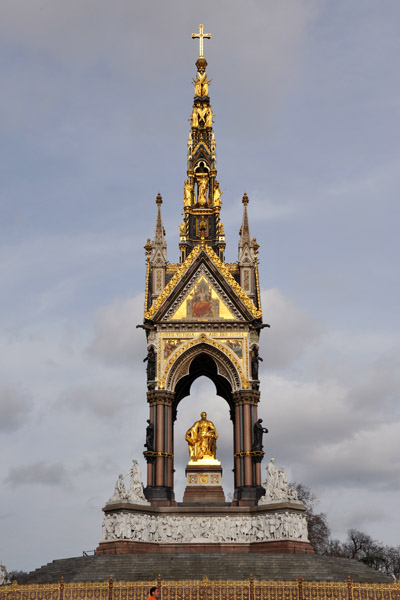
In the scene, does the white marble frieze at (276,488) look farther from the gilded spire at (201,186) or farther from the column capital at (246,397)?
the gilded spire at (201,186)


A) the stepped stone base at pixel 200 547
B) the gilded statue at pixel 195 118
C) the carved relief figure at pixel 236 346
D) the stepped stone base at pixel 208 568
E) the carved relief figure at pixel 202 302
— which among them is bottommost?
the stepped stone base at pixel 208 568

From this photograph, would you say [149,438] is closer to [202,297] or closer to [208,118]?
[202,297]

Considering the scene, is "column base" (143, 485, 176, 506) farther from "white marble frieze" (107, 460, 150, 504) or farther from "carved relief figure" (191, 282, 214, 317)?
"carved relief figure" (191, 282, 214, 317)

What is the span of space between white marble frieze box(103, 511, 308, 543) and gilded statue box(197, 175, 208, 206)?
598 inches

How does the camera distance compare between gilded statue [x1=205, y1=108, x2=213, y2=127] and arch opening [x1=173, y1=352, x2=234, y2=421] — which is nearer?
arch opening [x1=173, y1=352, x2=234, y2=421]

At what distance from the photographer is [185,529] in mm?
31875

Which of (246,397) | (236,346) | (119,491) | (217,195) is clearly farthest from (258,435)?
(217,195)

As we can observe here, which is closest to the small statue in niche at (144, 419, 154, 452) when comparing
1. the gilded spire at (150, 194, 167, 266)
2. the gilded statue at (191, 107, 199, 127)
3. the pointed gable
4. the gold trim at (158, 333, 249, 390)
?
the gold trim at (158, 333, 249, 390)

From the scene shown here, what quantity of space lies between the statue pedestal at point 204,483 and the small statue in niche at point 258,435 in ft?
6.64

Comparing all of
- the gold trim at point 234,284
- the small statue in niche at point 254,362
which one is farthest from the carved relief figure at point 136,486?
the gold trim at point 234,284

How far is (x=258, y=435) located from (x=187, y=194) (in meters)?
12.5

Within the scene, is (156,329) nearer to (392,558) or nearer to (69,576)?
(69,576)

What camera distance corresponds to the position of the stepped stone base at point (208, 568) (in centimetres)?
2548

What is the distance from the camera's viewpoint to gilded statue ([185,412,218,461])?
3456 cm
